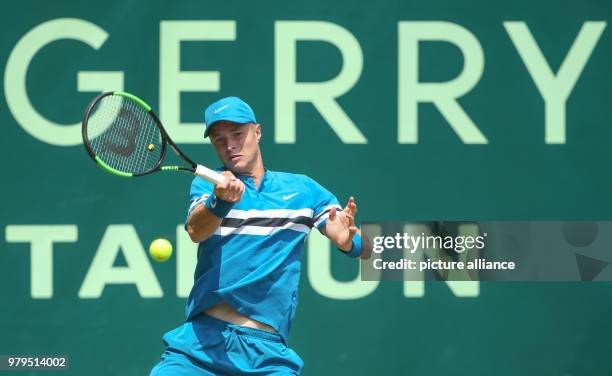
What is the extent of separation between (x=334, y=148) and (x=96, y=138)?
1.86 meters

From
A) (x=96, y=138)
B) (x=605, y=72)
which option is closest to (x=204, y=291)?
(x=96, y=138)

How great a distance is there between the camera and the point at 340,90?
5574 millimetres

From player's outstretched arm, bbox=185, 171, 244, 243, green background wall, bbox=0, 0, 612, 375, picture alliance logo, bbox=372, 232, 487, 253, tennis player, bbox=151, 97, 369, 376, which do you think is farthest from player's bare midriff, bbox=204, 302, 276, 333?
picture alliance logo, bbox=372, 232, 487, 253

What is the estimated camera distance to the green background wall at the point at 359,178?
219 inches

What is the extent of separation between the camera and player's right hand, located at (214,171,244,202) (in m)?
3.48

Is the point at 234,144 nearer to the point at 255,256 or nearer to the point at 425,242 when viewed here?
the point at 255,256

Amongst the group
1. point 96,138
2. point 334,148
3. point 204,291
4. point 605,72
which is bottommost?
point 204,291

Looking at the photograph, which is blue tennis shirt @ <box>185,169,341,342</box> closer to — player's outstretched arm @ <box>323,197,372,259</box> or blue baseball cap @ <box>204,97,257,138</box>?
player's outstretched arm @ <box>323,197,372,259</box>

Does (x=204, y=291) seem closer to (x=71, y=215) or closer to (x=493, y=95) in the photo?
(x=71, y=215)

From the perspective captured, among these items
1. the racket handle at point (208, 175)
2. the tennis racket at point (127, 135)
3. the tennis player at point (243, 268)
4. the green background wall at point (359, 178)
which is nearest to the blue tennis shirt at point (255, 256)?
the tennis player at point (243, 268)

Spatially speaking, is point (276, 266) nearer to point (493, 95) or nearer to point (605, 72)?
point (493, 95)

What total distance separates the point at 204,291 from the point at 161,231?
5.95 feet

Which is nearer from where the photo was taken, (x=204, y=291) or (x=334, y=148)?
(x=204, y=291)

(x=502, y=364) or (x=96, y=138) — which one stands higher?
(x=96, y=138)
